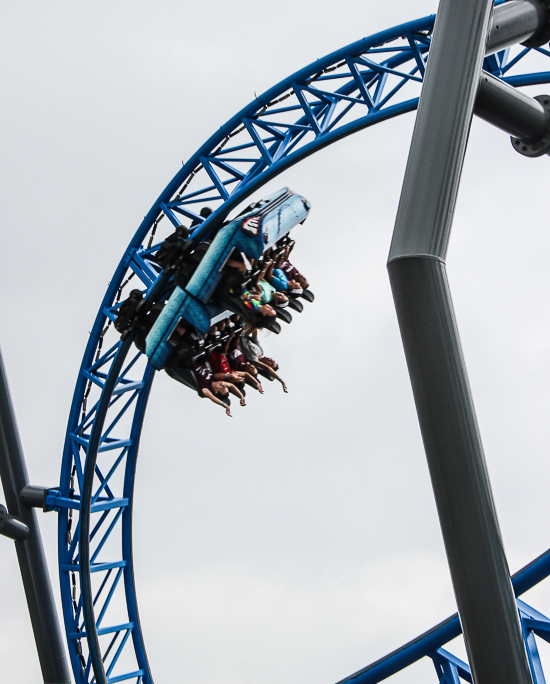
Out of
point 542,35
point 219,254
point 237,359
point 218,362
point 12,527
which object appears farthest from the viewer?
point 12,527

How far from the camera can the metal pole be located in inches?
57.6

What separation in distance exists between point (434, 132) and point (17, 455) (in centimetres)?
928

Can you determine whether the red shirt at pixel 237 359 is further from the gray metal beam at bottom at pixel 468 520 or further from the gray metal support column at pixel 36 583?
the gray metal beam at bottom at pixel 468 520

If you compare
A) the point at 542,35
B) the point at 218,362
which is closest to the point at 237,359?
the point at 218,362

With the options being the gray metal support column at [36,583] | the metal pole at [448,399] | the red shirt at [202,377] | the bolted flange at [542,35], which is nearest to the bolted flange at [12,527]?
the gray metal support column at [36,583]

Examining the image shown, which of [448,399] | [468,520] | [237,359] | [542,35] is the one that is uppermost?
[237,359]

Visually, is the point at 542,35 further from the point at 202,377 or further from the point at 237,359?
the point at 237,359

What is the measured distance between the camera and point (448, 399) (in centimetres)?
148

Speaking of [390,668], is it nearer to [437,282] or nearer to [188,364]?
[188,364]

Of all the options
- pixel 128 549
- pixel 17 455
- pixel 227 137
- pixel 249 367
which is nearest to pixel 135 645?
pixel 128 549

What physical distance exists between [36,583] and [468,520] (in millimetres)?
9291

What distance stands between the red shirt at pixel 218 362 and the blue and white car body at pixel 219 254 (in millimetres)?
445

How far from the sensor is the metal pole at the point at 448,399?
146cm

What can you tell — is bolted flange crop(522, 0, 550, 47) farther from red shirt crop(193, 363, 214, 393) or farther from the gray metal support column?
the gray metal support column
